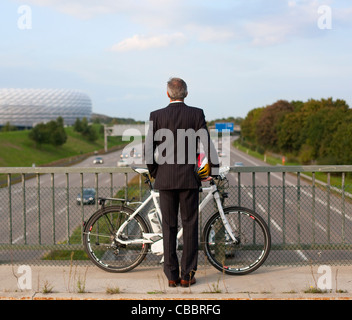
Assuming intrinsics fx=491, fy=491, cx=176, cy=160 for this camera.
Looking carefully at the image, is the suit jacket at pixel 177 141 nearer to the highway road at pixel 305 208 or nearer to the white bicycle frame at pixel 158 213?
the white bicycle frame at pixel 158 213

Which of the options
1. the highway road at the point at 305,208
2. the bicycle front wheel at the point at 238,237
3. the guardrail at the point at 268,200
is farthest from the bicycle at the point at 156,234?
the highway road at the point at 305,208

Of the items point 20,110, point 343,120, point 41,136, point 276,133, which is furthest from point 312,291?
point 20,110

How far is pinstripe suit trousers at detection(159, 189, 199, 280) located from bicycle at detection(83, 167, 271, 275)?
40 centimetres

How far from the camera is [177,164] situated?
5320 millimetres

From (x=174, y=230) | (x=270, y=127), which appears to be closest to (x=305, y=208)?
(x=174, y=230)

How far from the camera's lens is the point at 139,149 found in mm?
6629

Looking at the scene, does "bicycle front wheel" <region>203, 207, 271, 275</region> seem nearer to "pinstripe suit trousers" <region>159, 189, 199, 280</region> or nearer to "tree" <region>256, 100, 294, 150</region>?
"pinstripe suit trousers" <region>159, 189, 199, 280</region>

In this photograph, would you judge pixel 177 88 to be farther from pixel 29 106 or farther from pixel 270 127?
pixel 29 106

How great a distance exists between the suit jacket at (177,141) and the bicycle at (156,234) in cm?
63

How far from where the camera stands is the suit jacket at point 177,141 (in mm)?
5309

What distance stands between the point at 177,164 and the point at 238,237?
140cm

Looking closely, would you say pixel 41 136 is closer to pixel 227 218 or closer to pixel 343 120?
pixel 343 120

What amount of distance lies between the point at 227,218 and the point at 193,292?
110 centimetres

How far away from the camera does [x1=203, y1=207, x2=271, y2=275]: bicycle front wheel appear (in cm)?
595
